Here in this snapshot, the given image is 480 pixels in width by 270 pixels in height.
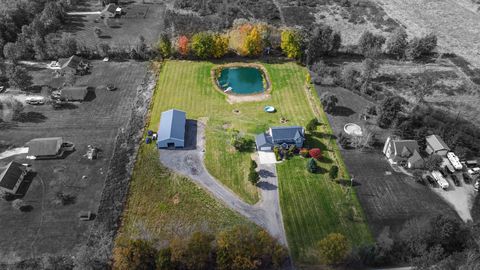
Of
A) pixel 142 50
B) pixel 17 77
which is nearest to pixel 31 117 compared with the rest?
pixel 17 77

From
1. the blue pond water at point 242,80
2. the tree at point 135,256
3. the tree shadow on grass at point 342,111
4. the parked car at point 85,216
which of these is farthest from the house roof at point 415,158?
the parked car at point 85,216

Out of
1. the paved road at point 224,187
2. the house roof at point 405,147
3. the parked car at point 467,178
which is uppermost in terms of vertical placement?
the house roof at point 405,147

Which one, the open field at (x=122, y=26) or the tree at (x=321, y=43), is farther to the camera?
the open field at (x=122, y=26)

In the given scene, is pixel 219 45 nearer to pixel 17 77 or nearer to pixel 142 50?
pixel 142 50

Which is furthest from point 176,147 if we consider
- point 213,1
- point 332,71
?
point 213,1

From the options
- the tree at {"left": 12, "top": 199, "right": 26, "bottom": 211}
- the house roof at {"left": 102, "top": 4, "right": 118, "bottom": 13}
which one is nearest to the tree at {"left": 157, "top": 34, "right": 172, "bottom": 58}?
the house roof at {"left": 102, "top": 4, "right": 118, "bottom": 13}

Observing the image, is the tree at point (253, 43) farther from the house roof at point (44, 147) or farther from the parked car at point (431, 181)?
the parked car at point (431, 181)
